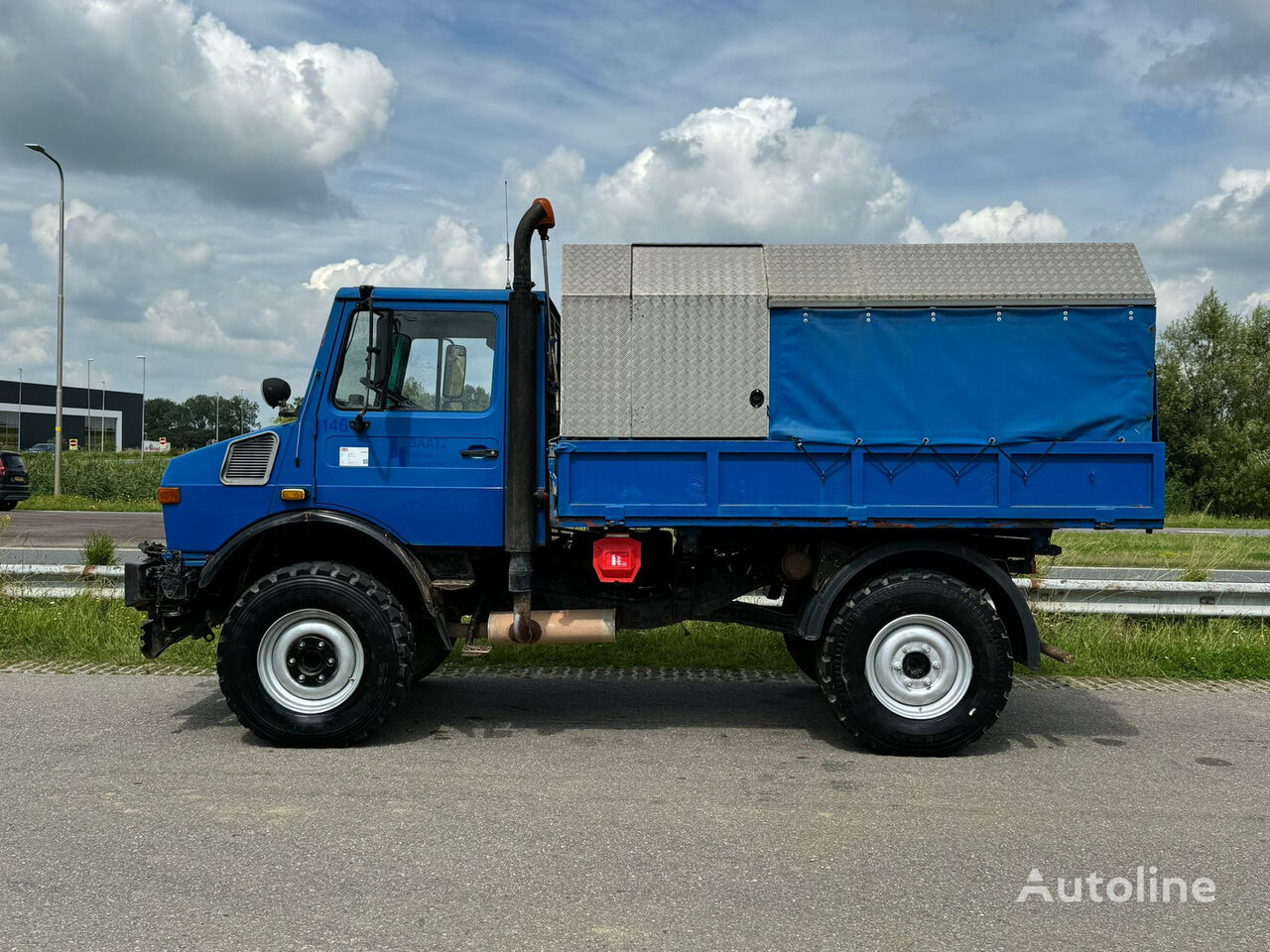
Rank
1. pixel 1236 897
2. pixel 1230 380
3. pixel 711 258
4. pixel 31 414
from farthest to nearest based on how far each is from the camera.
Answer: pixel 31 414
pixel 1230 380
pixel 711 258
pixel 1236 897

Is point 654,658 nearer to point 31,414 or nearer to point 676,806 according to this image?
point 676,806

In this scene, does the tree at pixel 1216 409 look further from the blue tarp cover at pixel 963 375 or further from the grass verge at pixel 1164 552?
the blue tarp cover at pixel 963 375

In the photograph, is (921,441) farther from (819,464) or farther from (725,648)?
(725,648)

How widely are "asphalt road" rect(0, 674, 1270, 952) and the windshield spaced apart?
195 cm

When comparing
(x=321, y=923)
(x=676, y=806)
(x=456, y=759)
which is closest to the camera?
(x=321, y=923)

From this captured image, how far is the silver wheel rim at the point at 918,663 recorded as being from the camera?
18.6 ft

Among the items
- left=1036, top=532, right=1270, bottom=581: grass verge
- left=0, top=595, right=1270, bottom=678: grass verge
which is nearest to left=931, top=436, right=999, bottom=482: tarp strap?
left=0, top=595, right=1270, bottom=678: grass verge

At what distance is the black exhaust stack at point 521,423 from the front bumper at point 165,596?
6.04 feet

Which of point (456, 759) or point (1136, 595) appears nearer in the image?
point (456, 759)

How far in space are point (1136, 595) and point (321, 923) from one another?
713 cm

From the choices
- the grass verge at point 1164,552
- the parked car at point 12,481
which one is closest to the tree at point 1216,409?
the grass verge at point 1164,552

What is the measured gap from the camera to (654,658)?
7.99 metres

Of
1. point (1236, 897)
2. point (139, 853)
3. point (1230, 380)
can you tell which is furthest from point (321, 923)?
point (1230, 380)

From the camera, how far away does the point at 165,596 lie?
5844 mm
